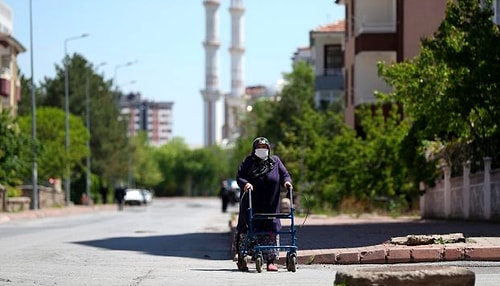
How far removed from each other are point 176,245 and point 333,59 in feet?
194

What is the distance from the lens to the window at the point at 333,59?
8431 centimetres

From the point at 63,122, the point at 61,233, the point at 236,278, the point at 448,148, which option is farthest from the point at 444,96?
the point at 63,122

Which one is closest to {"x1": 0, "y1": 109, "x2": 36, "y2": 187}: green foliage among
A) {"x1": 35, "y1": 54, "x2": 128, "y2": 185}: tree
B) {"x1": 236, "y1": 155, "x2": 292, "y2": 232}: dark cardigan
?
{"x1": 236, "y1": 155, "x2": 292, "y2": 232}: dark cardigan

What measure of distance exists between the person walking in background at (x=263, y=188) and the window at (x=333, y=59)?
222 feet

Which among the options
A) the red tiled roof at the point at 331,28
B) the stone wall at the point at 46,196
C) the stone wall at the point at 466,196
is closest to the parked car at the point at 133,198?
the stone wall at the point at 46,196

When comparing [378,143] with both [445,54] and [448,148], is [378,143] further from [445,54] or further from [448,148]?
[445,54]

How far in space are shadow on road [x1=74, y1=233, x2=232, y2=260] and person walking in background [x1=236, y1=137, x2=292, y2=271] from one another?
Answer: 16.1 feet

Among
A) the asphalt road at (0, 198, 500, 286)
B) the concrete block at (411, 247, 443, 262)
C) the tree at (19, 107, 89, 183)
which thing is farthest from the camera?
the tree at (19, 107, 89, 183)

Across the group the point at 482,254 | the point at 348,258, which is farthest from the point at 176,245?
the point at 482,254

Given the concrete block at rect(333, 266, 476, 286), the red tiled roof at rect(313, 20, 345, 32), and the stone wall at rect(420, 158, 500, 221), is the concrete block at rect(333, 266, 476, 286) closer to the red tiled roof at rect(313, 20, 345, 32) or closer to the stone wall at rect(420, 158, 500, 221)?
the stone wall at rect(420, 158, 500, 221)

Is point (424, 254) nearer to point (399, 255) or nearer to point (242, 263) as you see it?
point (399, 255)

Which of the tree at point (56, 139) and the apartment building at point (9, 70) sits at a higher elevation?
the apartment building at point (9, 70)

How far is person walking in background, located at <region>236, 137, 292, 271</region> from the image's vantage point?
16.9 metres

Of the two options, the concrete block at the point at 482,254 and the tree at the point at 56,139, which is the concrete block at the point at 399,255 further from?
the tree at the point at 56,139
